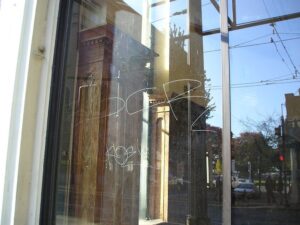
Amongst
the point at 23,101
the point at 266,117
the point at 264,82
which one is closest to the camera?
the point at 23,101

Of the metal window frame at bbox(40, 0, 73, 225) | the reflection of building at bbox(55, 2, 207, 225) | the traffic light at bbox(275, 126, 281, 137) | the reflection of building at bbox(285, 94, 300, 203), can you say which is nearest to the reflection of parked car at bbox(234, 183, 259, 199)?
the reflection of building at bbox(285, 94, 300, 203)

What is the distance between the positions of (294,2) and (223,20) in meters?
0.40

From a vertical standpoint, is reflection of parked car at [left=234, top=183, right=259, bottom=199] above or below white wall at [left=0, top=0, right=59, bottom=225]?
below

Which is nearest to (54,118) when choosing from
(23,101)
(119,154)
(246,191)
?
(23,101)

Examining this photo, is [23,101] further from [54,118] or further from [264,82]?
[264,82]

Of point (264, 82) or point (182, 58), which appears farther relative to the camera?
point (182, 58)

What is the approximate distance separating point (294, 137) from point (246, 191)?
33 cm

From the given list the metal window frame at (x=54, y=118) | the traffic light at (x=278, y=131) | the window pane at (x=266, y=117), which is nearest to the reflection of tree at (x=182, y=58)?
the window pane at (x=266, y=117)

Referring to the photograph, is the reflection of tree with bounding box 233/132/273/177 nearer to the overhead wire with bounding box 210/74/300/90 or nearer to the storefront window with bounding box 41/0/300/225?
the storefront window with bounding box 41/0/300/225

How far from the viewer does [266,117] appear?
1.79m

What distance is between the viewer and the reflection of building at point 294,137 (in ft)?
5.06

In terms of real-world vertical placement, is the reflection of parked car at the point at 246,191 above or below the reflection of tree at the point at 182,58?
below

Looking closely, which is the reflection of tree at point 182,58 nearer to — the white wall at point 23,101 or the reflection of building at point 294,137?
the reflection of building at point 294,137

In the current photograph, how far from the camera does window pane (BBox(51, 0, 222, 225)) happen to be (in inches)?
73.3
